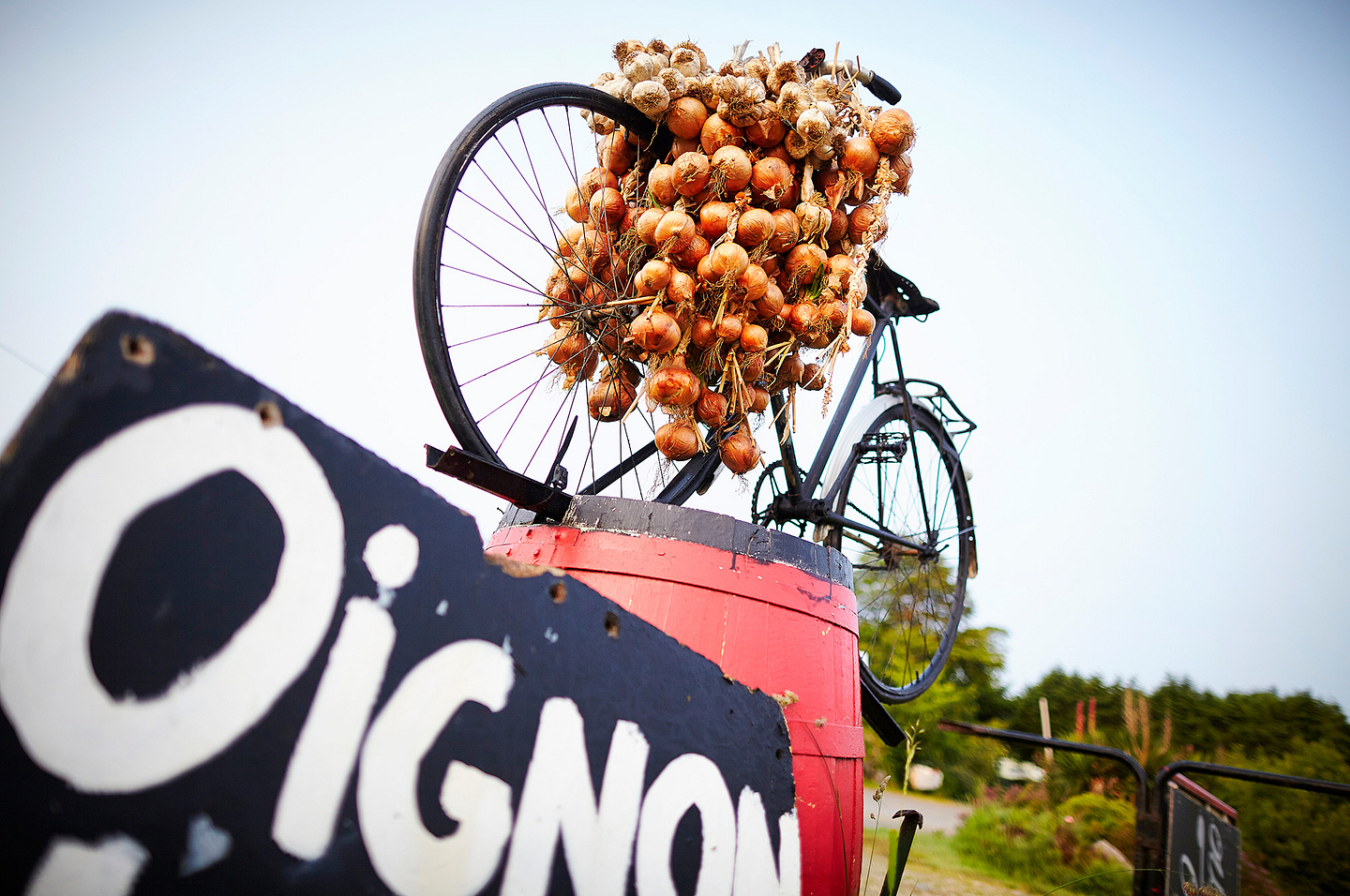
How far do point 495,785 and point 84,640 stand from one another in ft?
1.49

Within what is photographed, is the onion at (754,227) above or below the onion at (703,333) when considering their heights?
above

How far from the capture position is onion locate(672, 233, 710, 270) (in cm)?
196

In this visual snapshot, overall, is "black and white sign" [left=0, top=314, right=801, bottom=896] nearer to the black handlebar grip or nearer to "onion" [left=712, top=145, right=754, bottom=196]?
"onion" [left=712, top=145, right=754, bottom=196]

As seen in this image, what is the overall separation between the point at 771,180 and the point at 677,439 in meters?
0.79

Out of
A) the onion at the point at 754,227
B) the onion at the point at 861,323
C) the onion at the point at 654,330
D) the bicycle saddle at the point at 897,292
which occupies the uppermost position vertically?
the bicycle saddle at the point at 897,292

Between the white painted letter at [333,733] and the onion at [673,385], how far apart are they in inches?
49.0

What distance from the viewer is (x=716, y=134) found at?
2008 mm

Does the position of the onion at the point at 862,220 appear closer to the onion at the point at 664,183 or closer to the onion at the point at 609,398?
the onion at the point at 664,183

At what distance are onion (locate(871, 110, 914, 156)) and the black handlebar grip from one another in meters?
0.47

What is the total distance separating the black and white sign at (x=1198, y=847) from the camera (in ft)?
8.18

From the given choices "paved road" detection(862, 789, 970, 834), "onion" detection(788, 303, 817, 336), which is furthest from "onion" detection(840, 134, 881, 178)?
"paved road" detection(862, 789, 970, 834)

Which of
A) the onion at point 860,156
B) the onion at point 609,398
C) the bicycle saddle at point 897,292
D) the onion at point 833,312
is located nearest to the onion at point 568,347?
the onion at point 609,398

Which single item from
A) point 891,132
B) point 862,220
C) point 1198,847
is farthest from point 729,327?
point 1198,847

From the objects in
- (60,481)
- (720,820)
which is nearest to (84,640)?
(60,481)
